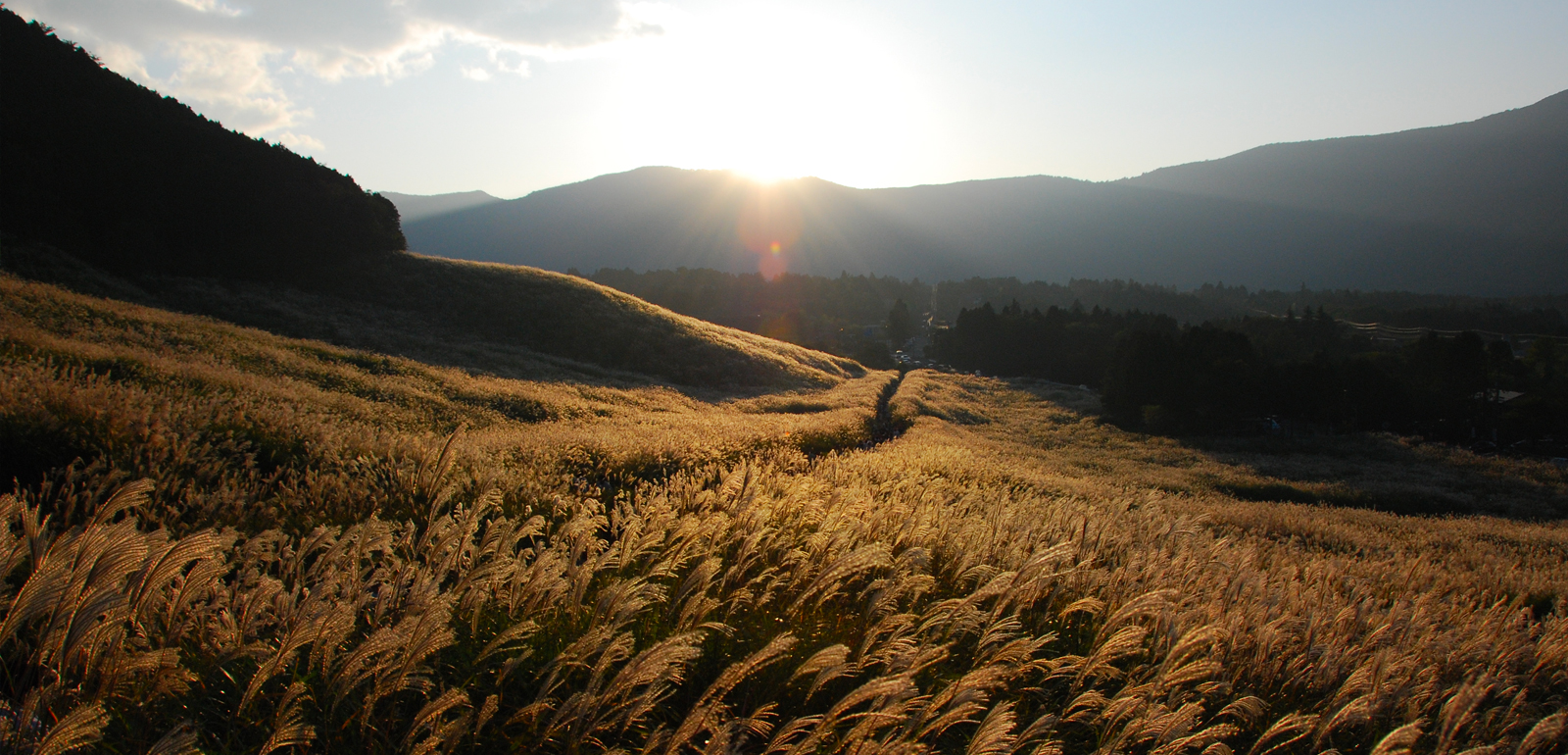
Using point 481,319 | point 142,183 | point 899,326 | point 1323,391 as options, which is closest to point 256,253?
point 142,183

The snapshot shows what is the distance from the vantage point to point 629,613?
122 inches

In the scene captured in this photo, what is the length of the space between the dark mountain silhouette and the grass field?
19.9 meters

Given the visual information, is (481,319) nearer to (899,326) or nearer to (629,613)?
(629,613)

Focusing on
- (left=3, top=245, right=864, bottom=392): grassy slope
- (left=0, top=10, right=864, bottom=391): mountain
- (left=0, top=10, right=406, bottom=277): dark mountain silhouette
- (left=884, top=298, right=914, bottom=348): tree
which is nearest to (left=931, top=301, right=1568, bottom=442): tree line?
(left=3, top=245, right=864, bottom=392): grassy slope

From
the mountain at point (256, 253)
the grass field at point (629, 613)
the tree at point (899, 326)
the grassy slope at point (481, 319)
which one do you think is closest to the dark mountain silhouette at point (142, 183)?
the mountain at point (256, 253)

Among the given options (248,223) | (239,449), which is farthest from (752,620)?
(248,223)

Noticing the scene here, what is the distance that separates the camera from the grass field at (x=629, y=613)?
7.54 feet

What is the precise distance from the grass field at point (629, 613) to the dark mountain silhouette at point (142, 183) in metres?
19.9

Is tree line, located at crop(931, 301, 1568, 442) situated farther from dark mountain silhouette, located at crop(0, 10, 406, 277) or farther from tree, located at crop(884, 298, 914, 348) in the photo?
dark mountain silhouette, located at crop(0, 10, 406, 277)

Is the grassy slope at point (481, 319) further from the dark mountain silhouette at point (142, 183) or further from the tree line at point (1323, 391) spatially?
the tree line at point (1323, 391)

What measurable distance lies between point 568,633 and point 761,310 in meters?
126

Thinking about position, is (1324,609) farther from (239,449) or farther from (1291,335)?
(1291,335)

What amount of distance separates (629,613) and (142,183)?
36184mm

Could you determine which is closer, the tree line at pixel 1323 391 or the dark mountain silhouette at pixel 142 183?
the dark mountain silhouette at pixel 142 183
